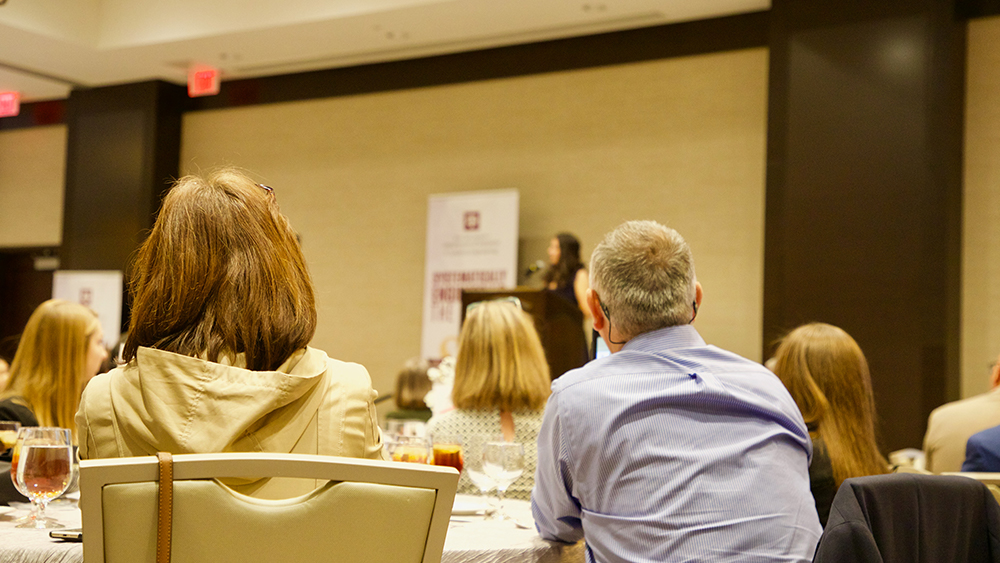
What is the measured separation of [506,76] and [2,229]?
20.8 ft

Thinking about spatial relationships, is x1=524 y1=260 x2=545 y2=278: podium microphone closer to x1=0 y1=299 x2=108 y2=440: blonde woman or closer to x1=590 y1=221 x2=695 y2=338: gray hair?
x1=0 y1=299 x2=108 y2=440: blonde woman

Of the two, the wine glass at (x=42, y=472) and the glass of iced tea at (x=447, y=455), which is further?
the glass of iced tea at (x=447, y=455)

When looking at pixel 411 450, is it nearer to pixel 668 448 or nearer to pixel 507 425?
pixel 668 448

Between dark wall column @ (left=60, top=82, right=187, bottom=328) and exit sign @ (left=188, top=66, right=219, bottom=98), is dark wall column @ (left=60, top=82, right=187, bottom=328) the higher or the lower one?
the lower one

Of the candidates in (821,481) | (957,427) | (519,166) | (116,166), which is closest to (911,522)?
(821,481)

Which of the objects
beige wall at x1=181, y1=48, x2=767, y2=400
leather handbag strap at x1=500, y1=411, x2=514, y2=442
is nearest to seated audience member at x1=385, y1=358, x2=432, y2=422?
beige wall at x1=181, y1=48, x2=767, y2=400

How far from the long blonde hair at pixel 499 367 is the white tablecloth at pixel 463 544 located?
99cm

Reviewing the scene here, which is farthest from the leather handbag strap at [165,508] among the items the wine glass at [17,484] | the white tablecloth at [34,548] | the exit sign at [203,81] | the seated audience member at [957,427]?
the exit sign at [203,81]

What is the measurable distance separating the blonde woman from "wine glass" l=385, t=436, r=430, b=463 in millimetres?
1301

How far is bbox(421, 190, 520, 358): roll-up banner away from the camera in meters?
6.99

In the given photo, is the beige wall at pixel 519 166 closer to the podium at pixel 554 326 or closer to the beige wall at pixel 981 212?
the podium at pixel 554 326

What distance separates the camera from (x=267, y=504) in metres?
1.14

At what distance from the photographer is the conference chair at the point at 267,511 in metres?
1.09

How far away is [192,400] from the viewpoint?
1.22 metres
